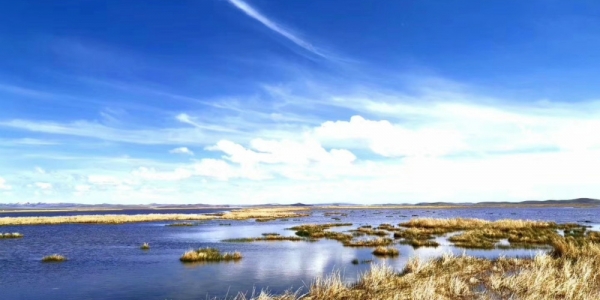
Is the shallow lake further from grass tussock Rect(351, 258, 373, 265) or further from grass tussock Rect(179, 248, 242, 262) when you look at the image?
grass tussock Rect(179, 248, 242, 262)

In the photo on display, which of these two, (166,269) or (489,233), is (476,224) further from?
(166,269)

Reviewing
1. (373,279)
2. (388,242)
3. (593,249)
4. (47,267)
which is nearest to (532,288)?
(373,279)

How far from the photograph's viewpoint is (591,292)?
63.9ft

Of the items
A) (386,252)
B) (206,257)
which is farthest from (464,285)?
(206,257)

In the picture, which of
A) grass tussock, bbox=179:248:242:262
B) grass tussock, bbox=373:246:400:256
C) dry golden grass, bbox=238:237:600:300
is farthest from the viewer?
grass tussock, bbox=373:246:400:256

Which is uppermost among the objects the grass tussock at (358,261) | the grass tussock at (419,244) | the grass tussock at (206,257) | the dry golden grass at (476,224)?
the dry golden grass at (476,224)

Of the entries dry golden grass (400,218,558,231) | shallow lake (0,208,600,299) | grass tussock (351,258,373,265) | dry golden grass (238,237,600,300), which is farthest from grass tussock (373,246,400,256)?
dry golden grass (400,218,558,231)

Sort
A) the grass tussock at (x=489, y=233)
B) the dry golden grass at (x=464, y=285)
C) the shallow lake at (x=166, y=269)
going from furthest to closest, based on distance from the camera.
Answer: the grass tussock at (x=489, y=233) < the shallow lake at (x=166, y=269) < the dry golden grass at (x=464, y=285)

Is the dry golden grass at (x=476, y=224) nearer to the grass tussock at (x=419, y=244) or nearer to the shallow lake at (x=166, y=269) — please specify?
the shallow lake at (x=166, y=269)

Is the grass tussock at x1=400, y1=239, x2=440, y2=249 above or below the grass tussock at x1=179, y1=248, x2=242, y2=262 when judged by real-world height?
below

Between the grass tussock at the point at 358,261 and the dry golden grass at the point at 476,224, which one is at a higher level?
the dry golden grass at the point at 476,224

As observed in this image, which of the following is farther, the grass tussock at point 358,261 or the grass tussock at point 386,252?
the grass tussock at point 386,252

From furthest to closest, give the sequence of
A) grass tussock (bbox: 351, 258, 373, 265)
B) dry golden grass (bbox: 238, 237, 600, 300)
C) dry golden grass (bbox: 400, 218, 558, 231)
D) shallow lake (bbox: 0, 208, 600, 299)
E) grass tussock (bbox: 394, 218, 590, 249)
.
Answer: dry golden grass (bbox: 400, 218, 558, 231) < grass tussock (bbox: 394, 218, 590, 249) < grass tussock (bbox: 351, 258, 373, 265) < shallow lake (bbox: 0, 208, 600, 299) < dry golden grass (bbox: 238, 237, 600, 300)

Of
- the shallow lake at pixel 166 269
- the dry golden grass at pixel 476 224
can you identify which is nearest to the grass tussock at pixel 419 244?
the shallow lake at pixel 166 269
